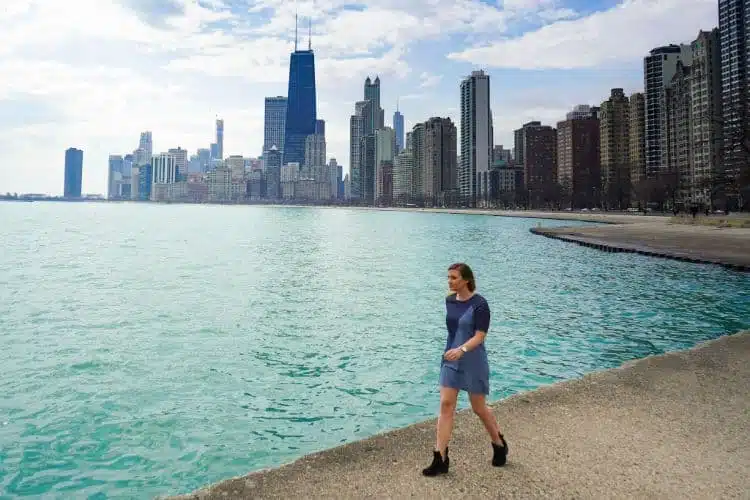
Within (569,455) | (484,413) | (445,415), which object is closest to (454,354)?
(445,415)

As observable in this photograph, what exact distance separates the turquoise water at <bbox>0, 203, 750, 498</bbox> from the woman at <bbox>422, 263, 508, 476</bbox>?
3.84 metres

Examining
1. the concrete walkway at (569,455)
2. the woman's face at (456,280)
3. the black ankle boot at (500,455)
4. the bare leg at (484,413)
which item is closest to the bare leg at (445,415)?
Answer: the bare leg at (484,413)

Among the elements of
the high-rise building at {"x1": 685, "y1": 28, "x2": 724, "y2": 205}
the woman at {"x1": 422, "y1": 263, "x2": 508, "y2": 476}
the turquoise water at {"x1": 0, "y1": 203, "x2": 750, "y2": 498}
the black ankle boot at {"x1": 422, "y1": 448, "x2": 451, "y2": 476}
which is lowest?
the turquoise water at {"x1": 0, "y1": 203, "x2": 750, "y2": 498}

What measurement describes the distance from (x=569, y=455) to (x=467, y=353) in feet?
6.40

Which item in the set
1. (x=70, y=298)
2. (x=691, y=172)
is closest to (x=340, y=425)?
(x=70, y=298)

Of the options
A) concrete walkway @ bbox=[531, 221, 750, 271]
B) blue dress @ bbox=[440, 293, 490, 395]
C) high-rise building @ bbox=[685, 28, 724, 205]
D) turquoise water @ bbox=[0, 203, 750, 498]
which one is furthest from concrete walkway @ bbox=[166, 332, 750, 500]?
high-rise building @ bbox=[685, 28, 724, 205]

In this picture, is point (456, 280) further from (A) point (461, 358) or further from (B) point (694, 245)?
(B) point (694, 245)

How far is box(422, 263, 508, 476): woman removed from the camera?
588 cm

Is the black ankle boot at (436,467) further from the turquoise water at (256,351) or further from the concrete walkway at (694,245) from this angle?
the concrete walkway at (694,245)

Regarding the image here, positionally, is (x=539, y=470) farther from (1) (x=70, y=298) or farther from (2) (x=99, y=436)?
(1) (x=70, y=298)

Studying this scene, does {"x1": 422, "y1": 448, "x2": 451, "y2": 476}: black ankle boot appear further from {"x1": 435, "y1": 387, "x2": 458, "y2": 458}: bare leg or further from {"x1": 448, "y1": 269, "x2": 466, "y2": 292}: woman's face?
{"x1": 448, "y1": 269, "x2": 466, "y2": 292}: woman's face

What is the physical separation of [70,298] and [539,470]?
25.5 metres

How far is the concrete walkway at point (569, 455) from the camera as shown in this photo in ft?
19.0

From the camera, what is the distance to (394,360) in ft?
48.1
